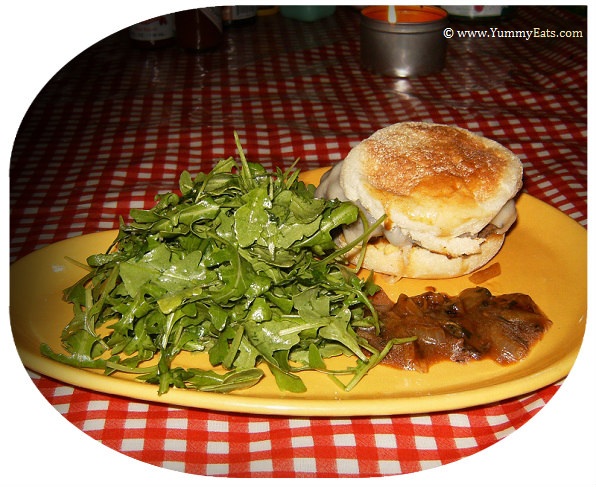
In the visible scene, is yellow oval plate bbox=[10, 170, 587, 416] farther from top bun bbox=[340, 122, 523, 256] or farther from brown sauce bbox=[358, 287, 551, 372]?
top bun bbox=[340, 122, 523, 256]

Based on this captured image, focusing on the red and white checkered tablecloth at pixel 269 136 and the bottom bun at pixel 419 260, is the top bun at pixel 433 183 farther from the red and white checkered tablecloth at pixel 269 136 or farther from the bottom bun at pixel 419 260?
the red and white checkered tablecloth at pixel 269 136

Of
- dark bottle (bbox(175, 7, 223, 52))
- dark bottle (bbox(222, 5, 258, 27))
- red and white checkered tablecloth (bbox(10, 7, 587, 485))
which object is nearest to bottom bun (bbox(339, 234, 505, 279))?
red and white checkered tablecloth (bbox(10, 7, 587, 485))

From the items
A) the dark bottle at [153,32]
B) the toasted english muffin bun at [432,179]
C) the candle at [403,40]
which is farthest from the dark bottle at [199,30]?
the toasted english muffin bun at [432,179]

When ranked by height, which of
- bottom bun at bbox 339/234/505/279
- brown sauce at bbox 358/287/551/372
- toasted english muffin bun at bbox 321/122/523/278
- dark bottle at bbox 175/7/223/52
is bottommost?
brown sauce at bbox 358/287/551/372

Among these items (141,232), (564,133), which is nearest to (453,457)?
(141,232)

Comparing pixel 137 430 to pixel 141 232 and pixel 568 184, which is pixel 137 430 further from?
pixel 568 184
